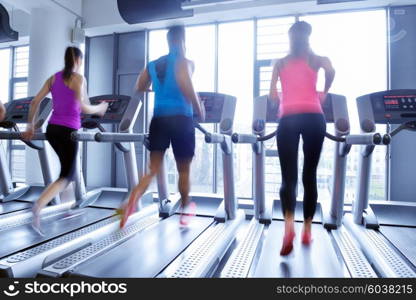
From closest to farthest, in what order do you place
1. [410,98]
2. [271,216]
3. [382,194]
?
[410,98] < [271,216] < [382,194]

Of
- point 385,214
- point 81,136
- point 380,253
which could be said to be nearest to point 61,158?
point 81,136

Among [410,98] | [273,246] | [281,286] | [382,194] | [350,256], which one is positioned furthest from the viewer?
[382,194]

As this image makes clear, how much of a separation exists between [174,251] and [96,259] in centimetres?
52

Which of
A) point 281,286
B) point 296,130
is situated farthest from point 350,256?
point 296,130

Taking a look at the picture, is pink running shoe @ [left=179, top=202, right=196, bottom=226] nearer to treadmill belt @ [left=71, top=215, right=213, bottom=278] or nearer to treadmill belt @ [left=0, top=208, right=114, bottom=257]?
treadmill belt @ [left=71, top=215, right=213, bottom=278]

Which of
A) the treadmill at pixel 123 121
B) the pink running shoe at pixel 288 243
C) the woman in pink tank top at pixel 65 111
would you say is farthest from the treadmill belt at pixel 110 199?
the pink running shoe at pixel 288 243

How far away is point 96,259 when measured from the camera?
1868mm

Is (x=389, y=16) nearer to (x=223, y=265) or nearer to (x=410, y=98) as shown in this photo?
(x=410, y=98)

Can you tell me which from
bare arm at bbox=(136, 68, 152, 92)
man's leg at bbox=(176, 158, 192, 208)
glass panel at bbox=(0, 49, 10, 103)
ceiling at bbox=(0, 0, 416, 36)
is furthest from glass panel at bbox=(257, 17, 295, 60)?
glass panel at bbox=(0, 49, 10, 103)

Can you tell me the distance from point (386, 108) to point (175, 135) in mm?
1795

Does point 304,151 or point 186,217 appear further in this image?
→ point 186,217

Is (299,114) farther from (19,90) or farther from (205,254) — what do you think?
(19,90)

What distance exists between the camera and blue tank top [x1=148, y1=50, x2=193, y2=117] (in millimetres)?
2080

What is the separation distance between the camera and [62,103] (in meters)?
2.34
